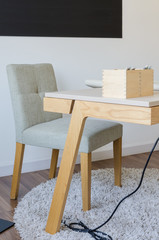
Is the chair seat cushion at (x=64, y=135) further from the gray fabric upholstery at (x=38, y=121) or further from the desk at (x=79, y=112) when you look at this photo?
the desk at (x=79, y=112)

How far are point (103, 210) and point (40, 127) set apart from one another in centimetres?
62

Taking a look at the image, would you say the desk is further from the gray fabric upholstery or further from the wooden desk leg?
the gray fabric upholstery

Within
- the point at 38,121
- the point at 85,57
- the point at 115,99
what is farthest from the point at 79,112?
the point at 85,57

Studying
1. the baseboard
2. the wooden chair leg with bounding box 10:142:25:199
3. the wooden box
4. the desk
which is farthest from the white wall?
the wooden box

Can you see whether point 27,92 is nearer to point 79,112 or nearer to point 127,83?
point 79,112

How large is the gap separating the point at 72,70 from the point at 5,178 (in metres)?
1.01

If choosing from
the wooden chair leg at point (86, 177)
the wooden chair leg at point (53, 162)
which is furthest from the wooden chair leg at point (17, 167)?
the wooden chair leg at point (86, 177)

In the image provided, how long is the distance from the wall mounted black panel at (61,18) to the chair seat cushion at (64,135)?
2.65ft

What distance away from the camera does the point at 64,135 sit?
207 centimetres

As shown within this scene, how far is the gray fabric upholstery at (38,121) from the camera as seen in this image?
209cm

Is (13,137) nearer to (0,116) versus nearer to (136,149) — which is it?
(0,116)

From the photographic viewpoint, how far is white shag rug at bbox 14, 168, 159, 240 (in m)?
1.75

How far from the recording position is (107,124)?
7.43 feet

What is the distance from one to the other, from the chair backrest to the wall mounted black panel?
0.39 metres
